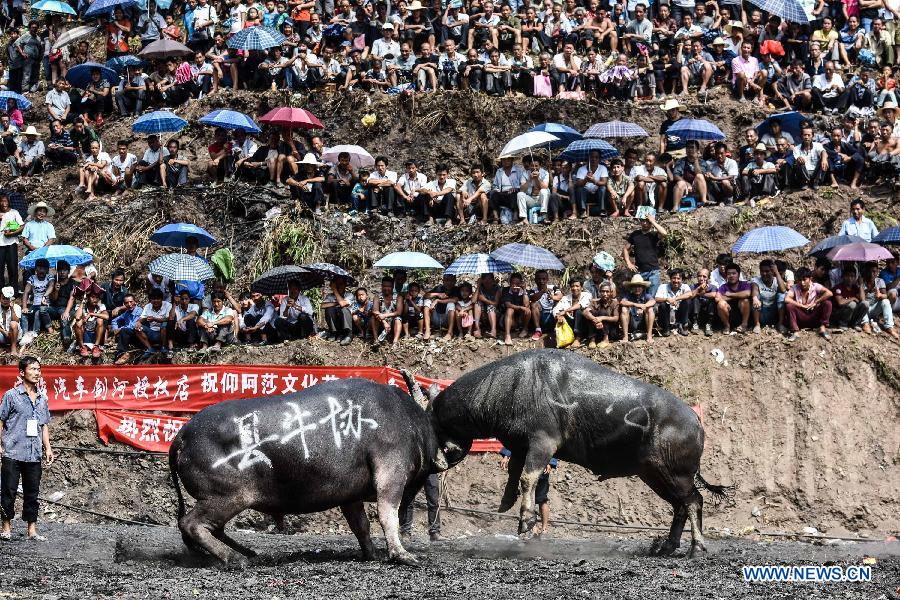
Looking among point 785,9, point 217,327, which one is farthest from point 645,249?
point 217,327

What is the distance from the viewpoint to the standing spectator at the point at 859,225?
79.9ft

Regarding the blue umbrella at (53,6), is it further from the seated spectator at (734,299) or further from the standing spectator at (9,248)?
the seated spectator at (734,299)

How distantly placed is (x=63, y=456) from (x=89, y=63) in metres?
12.1

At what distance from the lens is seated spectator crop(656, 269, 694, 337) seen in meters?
23.3

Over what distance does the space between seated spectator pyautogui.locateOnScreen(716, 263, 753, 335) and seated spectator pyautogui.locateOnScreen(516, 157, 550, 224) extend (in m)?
4.56

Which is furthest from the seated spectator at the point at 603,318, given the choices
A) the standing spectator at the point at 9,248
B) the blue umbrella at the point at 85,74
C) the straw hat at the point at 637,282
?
the blue umbrella at the point at 85,74

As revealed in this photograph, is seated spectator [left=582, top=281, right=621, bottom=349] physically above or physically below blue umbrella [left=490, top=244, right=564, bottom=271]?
below

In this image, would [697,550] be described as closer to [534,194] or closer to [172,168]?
[534,194]

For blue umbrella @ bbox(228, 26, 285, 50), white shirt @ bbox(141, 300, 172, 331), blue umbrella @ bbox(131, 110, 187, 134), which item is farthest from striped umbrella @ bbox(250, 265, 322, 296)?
blue umbrella @ bbox(228, 26, 285, 50)

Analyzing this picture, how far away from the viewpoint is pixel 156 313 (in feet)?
79.1

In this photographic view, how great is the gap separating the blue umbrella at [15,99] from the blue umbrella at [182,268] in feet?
30.3

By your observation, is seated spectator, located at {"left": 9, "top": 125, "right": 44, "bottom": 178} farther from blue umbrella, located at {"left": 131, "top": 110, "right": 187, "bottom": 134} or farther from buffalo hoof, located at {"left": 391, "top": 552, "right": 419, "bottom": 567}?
buffalo hoof, located at {"left": 391, "top": 552, "right": 419, "bottom": 567}

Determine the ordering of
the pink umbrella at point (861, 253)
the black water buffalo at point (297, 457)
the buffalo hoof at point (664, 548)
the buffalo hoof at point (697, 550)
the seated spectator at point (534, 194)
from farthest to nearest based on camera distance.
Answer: the seated spectator at point (534, 194)
the pink umbrella at point (861, 253)
the buffalo hoof at point (664, 548)
the buffalo hoof at point (697, 550)
the black water buffalo at point (297, 457)

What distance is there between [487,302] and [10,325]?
903 cm
